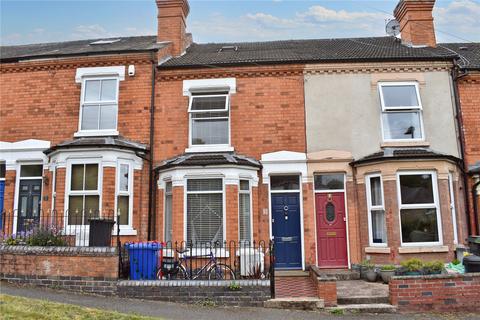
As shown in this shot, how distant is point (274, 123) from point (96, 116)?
5340 millimetres

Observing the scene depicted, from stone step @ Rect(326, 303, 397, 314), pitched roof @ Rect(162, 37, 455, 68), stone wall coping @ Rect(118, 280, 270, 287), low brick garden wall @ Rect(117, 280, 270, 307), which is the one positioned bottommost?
stone step @ Rect(326, 303, 397, 314)

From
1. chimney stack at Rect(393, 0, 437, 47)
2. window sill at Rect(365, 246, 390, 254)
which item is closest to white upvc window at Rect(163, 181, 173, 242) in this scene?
window sill at Rect(365, 246, 390, 254)

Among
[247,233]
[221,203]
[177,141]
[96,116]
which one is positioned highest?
[96,116]

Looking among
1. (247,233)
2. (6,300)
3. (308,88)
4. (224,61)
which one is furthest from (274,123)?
(6,300)

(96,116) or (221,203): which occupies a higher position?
(96,116)

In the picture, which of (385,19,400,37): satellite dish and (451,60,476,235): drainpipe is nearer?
(451,60,476,235): drainpipe

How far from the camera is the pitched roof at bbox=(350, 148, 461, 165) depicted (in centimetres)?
1091

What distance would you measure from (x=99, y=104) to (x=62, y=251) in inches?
210

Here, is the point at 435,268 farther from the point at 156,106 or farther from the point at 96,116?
the point at 96,116

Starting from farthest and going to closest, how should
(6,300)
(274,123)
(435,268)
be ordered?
(274,123)
(435,268)
(6,300)

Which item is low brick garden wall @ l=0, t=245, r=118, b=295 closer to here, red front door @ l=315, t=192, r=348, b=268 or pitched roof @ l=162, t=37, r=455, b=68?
red front door @ l=315, t=192, r=348, b=268

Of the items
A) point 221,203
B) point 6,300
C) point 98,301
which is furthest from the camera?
point 221,203

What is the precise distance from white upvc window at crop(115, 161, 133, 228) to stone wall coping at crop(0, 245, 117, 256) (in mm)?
2767

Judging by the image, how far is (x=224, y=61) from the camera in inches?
505
